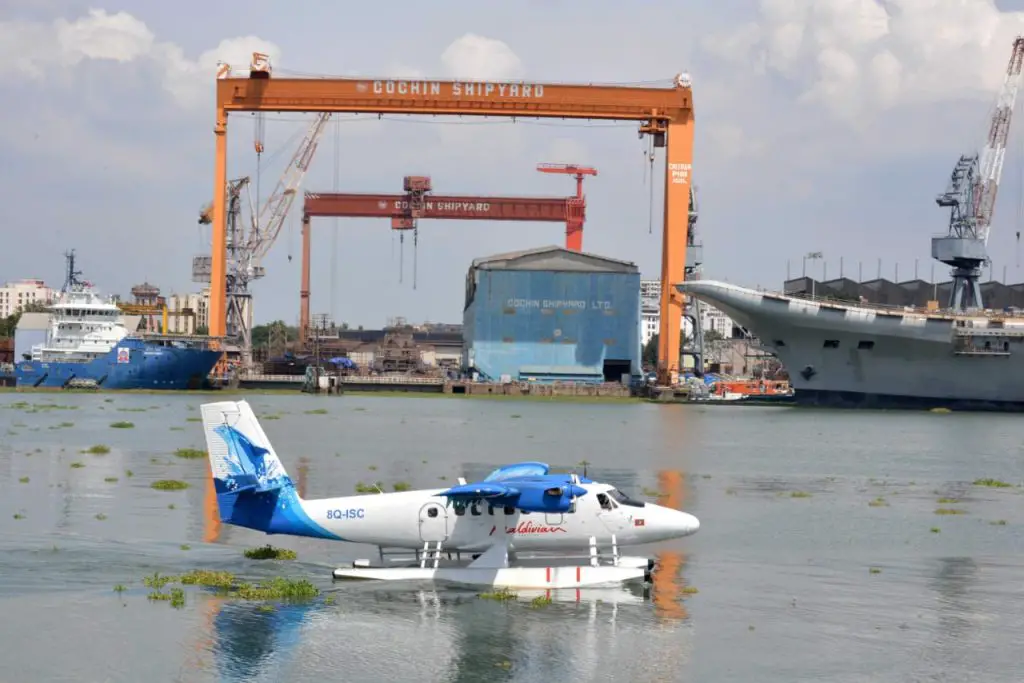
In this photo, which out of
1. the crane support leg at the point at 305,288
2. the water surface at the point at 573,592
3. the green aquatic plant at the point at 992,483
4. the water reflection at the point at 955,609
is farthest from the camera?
the crane support leg at the point at 305,288

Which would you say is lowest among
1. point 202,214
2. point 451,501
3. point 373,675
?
point 373,675

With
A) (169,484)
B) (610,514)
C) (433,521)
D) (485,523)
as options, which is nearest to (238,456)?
(433,521)

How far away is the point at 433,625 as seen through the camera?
1977 cm

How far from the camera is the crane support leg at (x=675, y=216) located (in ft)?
295

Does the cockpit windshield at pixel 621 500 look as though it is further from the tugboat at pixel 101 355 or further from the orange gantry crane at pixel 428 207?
the orange gantry crane at pixel 428 207

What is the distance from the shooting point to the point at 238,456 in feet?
73.9

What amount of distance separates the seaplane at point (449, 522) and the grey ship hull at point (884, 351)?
62.1 m

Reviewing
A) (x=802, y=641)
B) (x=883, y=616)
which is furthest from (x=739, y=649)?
(x=883, y=616)

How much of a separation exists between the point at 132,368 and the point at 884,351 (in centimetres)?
5915

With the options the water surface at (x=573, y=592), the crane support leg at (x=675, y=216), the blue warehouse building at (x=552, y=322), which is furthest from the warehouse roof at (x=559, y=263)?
the water surface at (x=573, y=592)

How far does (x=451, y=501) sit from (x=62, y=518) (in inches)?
457

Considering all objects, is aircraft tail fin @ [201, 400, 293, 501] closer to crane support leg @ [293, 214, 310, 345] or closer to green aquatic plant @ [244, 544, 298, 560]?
green aquatic plant @ [244, 544, 298, 560]

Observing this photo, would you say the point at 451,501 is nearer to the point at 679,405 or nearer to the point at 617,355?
the point at 679,405

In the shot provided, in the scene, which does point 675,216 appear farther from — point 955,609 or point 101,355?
point 955,609
